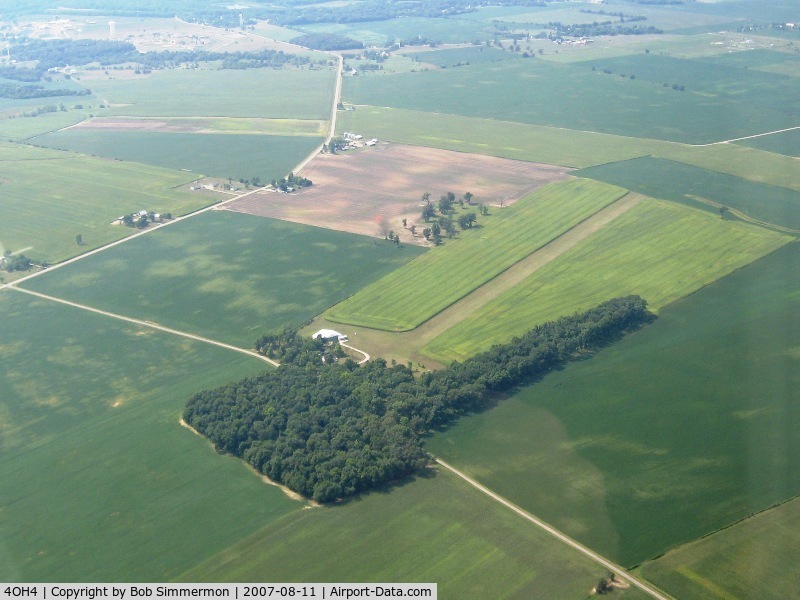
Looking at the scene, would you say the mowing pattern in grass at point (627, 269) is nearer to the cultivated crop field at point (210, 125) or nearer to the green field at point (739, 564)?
the green field at point (739, 564)

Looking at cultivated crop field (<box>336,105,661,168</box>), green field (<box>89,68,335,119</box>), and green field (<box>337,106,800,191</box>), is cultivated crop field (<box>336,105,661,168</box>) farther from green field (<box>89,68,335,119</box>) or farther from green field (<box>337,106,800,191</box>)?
green field (<box>89,68,335,119</box>)

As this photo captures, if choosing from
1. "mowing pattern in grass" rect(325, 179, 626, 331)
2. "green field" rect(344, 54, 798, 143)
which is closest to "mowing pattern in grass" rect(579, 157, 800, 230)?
"mowing pattern in grass" rect(325, 179, 626, 331)

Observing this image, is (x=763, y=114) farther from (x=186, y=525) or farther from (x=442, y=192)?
(x=186, y=525)

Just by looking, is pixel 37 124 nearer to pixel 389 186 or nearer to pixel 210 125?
pixel 210 125

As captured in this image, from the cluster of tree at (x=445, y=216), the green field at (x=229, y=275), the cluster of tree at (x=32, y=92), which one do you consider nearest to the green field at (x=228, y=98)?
the cluster of tree at (x=32, y=92)

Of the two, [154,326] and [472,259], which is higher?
[472,259]

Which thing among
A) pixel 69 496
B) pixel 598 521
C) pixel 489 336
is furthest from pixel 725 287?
pixel 69 496

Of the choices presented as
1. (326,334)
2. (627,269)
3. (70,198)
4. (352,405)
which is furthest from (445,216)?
(70,198)
